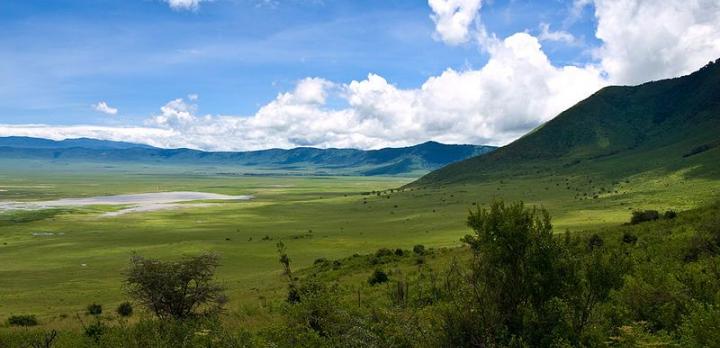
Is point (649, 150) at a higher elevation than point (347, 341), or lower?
higher

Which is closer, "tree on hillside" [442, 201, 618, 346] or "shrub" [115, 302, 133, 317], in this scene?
"tree on hillside" [442, 201, 618, 346]

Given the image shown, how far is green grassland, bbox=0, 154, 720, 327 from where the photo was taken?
47219mm

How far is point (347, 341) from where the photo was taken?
14320mm

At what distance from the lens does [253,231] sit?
314ft

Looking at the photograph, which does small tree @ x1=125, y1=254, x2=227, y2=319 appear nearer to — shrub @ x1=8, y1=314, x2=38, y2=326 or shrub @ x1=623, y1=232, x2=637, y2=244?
shrub @ x1=8, y1=314, x2=38, y2=326

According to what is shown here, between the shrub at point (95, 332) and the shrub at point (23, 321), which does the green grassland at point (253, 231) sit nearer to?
the shrub at point (23, 321)

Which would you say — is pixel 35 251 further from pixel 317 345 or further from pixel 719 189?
pixel 719 189

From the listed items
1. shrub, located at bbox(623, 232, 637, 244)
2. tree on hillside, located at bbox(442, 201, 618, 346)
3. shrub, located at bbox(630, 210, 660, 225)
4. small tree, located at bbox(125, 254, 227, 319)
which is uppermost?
tree on hillside, located at bbox(442, 201, 618, 346)

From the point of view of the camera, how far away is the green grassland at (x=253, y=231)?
1859 inches

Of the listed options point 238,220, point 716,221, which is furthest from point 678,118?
point 716,221

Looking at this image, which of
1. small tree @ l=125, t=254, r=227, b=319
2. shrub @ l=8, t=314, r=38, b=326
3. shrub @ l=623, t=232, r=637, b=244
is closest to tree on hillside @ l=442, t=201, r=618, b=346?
small tree @ l=125, t=254, r=227, b=319

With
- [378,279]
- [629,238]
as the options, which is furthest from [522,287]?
[629,238]

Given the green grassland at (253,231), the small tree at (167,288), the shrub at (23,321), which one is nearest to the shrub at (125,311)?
the green grassland at (253,231)

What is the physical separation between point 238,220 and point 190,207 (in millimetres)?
42879
